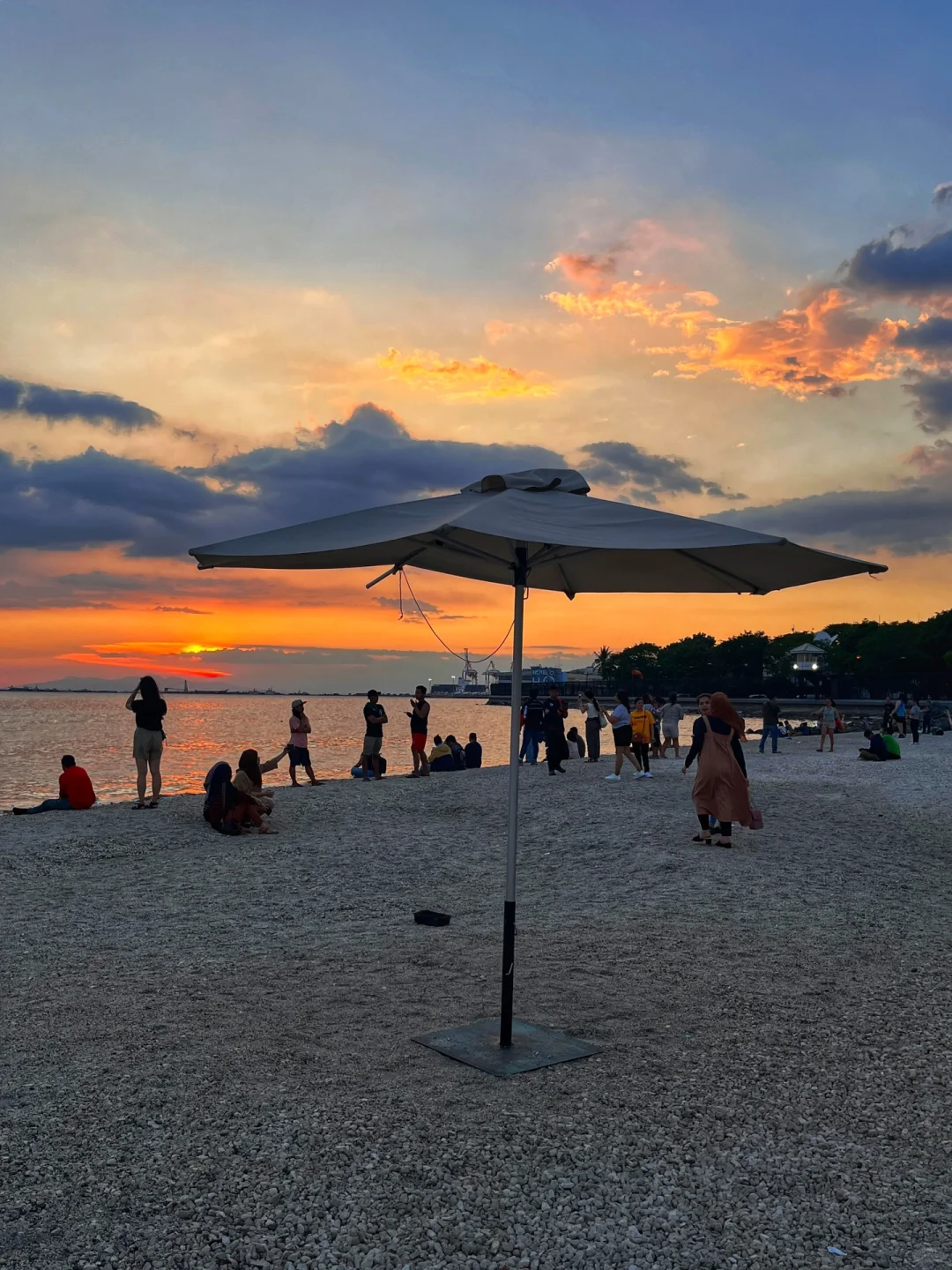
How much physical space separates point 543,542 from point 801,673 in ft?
388

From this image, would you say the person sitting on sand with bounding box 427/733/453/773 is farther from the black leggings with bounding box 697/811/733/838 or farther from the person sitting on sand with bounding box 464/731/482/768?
the black leggings with bounding box 697/811/733/838

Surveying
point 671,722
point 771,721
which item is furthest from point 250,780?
point 771,721

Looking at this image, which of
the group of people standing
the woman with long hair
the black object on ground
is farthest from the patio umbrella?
the group of people standing

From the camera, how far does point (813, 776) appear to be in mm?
21859

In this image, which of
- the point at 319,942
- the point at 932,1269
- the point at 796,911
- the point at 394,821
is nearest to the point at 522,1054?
the point at 932,1269

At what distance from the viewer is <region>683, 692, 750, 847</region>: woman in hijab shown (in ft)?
38.8

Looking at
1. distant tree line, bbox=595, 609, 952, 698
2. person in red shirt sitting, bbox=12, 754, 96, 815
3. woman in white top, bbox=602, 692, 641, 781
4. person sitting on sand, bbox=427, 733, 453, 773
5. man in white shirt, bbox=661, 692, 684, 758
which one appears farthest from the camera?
distant tree line, bbox=595, 609, 952, 698

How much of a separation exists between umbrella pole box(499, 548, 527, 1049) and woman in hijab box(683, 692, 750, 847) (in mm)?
6848

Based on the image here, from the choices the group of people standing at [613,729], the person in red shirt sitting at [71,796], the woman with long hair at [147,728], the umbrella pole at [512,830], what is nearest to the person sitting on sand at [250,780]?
the woman with long hair at [147,728]

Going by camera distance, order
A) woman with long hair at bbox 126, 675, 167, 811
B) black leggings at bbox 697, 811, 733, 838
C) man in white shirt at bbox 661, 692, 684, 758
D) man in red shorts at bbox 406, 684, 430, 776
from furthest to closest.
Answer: man in white shirt at bbox 661, 692, 684, 758, man in red shorts at bbox 406, 684, 430, 776, woman with long hair at bbox 126, 675, 167, 811, black leggings at bbox 697, 811, 733, 838

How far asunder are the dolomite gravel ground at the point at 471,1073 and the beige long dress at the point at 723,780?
32.8 inches

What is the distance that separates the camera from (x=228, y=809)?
13.6 m

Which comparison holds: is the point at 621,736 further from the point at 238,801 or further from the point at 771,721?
the point at 771,721

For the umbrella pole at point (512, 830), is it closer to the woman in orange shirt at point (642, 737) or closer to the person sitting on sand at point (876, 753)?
the woman in orange shirt at point (642, 737)
